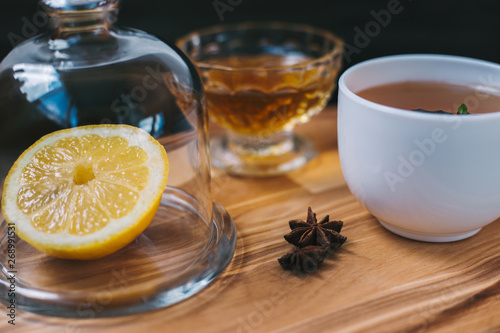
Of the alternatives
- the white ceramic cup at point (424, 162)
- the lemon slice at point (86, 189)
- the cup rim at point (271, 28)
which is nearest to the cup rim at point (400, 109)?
the white ceramic cup at point (424, 162)

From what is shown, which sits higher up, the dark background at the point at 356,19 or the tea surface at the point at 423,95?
the tea surface at the point at 423,95

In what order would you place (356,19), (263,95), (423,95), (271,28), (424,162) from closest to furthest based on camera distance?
(424,162)
(423,95)
(263,95)
(271,28)
(356,19)

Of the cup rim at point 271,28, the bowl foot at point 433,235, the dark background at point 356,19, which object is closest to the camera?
the bowl foot at point 433,235

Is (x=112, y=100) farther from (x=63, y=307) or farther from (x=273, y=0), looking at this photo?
(x=273, y=0)

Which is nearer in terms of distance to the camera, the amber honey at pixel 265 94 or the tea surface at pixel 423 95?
the tea surface at pixel 423 95

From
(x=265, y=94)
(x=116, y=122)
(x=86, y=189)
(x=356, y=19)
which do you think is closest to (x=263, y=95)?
(x=265, y=94)

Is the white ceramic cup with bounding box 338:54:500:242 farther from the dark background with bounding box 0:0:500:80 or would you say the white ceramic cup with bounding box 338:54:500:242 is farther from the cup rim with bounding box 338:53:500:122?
the dark background with bounding box 0:0:500:80

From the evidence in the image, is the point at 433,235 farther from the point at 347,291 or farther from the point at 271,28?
the point at 271,28

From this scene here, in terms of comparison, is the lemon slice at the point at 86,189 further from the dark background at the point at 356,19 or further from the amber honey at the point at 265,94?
the dark background at the point at 356,19

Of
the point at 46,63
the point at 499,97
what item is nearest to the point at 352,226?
the point at 499,97
